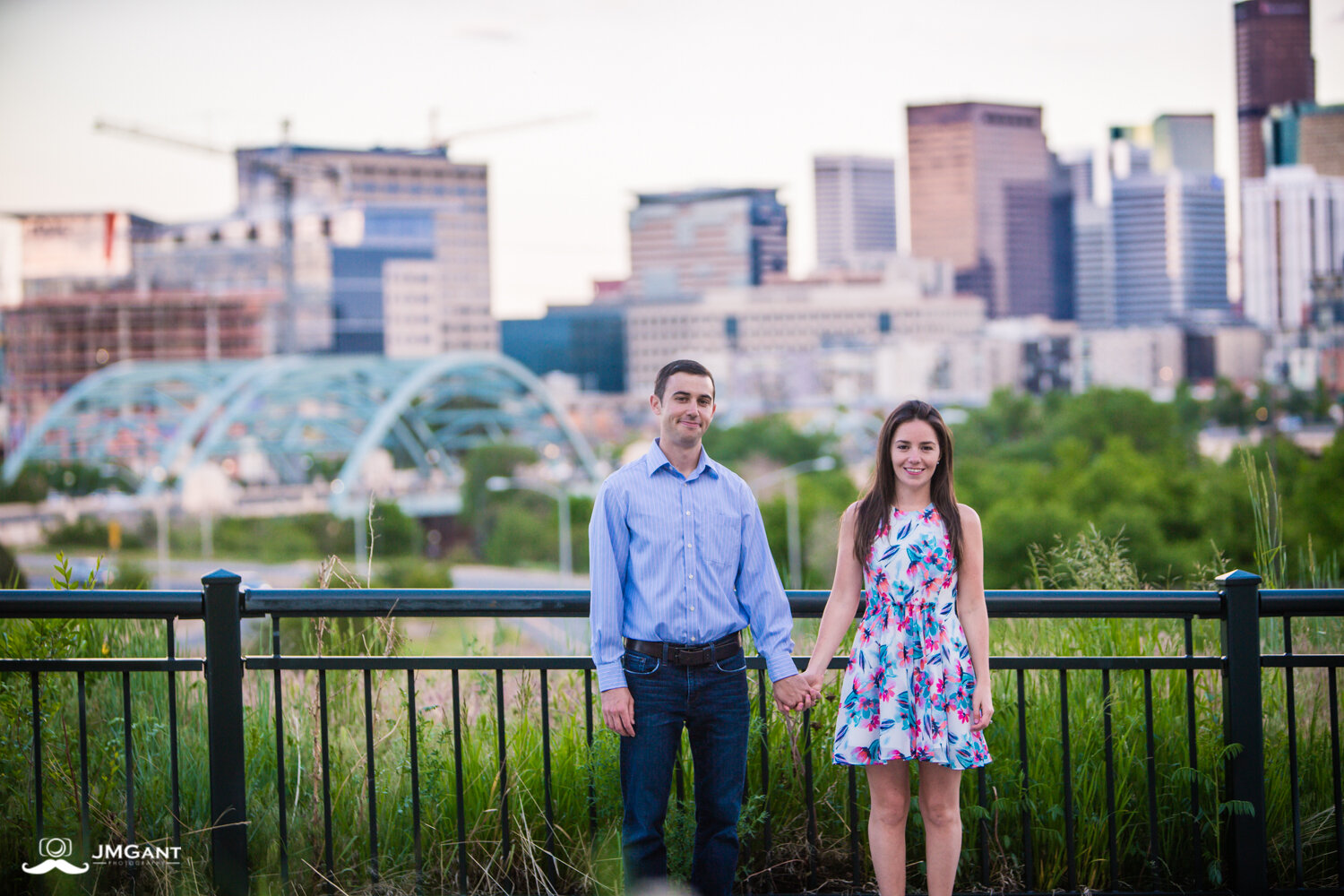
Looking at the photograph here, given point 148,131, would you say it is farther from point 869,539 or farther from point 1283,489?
point 869,539

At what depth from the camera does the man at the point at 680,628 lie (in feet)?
11.6

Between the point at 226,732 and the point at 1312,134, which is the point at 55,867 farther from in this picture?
the point at 1312,134

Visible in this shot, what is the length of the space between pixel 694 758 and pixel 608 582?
0.58 m

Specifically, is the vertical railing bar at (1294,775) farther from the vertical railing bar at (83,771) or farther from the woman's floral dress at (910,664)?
the woman's floral dress at (910,664)

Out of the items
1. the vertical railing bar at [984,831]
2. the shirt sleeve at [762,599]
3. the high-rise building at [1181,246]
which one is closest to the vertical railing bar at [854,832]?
the vertical railing bar at [984,831]

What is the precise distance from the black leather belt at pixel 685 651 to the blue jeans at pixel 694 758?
17 mm

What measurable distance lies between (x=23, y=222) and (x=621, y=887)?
616 feet

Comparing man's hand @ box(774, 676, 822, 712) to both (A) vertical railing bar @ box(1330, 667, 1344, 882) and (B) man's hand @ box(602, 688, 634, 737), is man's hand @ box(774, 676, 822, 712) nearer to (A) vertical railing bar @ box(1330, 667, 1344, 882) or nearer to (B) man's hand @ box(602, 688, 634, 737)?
(B) man's hand @ box(602, 688, 634, 737)

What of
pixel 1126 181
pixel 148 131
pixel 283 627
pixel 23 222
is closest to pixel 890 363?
pixel 1126 181

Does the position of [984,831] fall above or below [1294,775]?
below

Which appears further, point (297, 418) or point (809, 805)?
point (297, 418)

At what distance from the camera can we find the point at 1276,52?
156375 mm

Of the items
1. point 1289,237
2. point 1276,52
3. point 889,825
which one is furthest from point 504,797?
point 1276,52

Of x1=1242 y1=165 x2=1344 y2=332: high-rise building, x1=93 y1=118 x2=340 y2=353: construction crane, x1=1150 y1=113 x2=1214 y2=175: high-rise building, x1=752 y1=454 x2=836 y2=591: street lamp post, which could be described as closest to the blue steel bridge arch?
x1=752 y1=454 x2=836 y2=591: street lamp post
